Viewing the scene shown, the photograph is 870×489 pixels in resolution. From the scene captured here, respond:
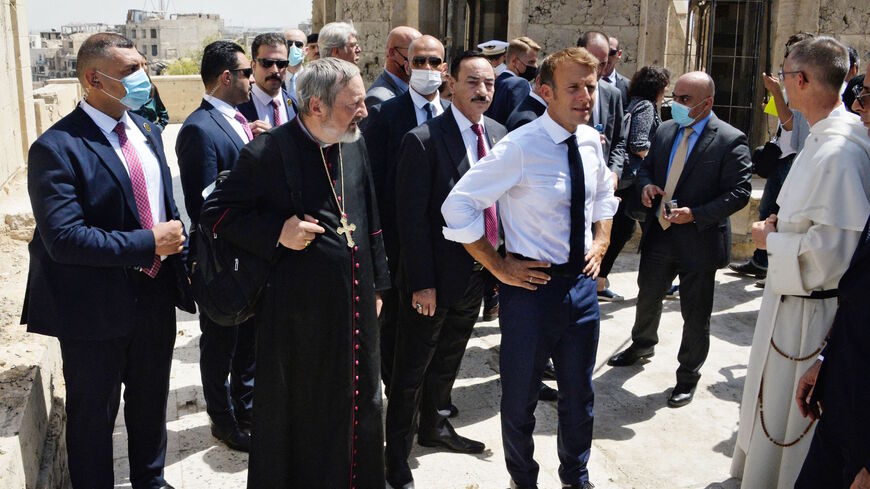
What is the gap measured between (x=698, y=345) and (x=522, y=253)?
2.02m

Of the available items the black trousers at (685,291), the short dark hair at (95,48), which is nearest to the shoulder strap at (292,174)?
the short dark hair at (95,48)

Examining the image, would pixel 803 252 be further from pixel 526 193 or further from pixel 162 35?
pixel 162 35

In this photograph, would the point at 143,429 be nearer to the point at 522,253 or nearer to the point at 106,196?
the point at 106,196

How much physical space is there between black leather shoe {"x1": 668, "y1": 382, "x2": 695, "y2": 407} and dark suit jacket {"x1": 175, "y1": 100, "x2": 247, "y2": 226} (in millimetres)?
2983

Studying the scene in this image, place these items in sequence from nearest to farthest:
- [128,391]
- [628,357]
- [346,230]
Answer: [346,230]
[128,391]
[628,357]

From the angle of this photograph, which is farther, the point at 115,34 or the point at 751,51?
the point at 751,51

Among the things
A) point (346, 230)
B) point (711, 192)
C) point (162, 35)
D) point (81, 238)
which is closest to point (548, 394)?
point (711, 192)

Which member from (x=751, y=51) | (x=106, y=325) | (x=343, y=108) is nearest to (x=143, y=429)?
(x=106, y=325)

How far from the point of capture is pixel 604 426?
15.4 ft

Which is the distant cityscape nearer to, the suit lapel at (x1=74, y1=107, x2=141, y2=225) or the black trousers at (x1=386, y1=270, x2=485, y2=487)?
the black trousers at (x1=386, y1=270, x2=485, y2=487)

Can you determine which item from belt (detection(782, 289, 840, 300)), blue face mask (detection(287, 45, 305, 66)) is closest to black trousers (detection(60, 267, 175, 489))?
belt (detection(782, 289, 840, 300))

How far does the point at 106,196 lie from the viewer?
3.28m

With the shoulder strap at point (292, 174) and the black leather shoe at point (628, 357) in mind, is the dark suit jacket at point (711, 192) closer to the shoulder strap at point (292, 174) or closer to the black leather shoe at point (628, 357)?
the black leather shoe at point (628, 357)

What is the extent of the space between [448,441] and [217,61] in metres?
2.38
